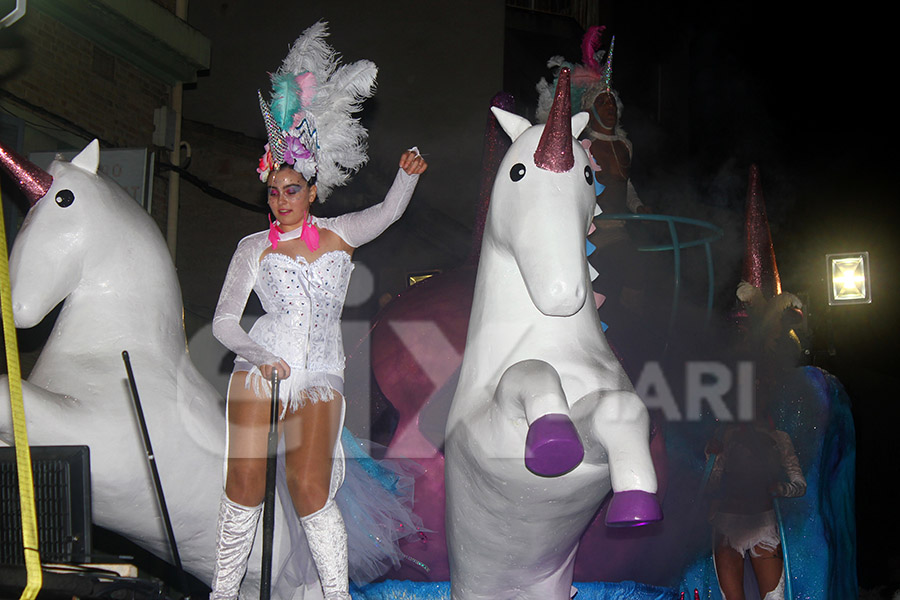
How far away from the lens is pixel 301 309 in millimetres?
3330

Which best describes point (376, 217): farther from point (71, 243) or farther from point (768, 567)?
point (768, 567)

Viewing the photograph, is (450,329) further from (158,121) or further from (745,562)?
(158,121)

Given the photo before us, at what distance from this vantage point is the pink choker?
3375mm

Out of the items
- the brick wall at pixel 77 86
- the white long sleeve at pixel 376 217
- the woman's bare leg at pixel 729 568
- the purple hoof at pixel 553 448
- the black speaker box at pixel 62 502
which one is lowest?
the woman's bare leg at pixel 729 568

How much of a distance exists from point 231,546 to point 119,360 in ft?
2.42

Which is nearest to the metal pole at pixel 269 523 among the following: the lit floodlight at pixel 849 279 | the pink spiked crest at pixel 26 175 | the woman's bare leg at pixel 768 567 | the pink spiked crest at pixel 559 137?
the pink spiked crest at pixel 559 137

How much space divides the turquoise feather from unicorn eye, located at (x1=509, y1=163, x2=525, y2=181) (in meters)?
0.94

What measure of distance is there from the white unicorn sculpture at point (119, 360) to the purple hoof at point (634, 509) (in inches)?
61.2

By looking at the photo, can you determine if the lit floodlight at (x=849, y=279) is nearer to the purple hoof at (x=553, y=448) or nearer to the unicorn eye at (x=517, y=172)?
the unicorn eye at (x=517, y=172)

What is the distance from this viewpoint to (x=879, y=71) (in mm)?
8141

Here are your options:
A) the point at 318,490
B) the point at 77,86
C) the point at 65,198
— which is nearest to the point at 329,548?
the point at 318,490

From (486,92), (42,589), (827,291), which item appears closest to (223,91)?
(486,92)

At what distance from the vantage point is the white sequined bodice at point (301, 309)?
331cm

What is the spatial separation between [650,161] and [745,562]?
24.7ft
